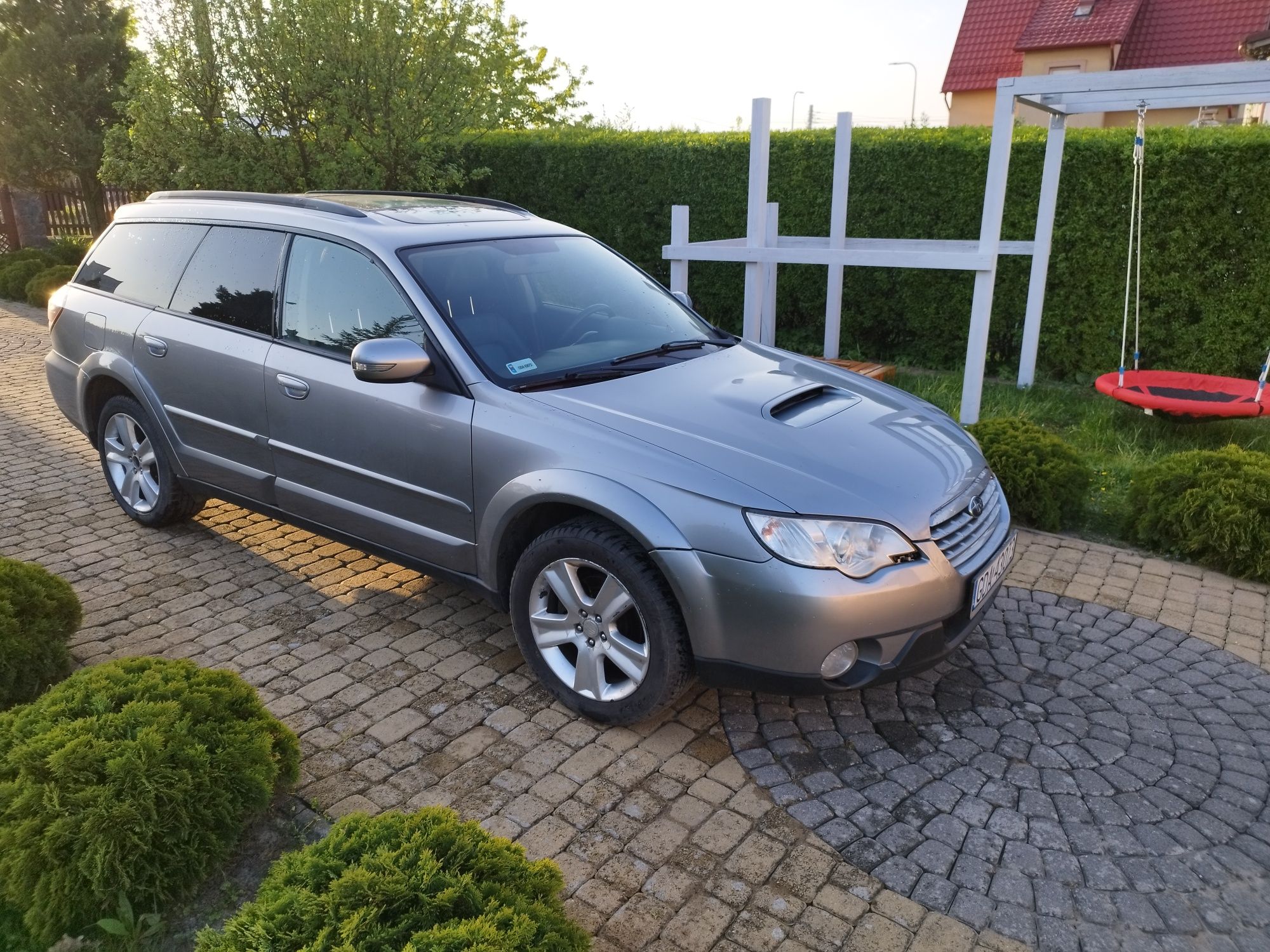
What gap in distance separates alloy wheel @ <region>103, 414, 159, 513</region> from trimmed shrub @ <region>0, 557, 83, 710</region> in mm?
1440

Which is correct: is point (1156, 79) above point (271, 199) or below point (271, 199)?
above

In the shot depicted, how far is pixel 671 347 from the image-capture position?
450 cm

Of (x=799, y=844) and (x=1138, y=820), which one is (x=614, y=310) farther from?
(x=1138, y=820)

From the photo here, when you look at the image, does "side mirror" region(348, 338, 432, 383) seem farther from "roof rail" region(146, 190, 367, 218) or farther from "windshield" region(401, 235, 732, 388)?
"roof rail" region(146, 190, 367, 218)

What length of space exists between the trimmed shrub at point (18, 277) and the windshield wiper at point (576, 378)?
14.3m

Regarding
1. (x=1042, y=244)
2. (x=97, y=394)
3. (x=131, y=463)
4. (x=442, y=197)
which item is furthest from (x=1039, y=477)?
(x=97, y=394)

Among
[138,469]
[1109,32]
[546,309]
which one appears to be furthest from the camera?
[1109,32]

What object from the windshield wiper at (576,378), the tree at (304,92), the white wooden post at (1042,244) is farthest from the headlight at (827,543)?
the tree at (304,92)

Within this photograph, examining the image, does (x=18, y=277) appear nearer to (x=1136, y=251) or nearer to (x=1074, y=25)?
(x=1136, y=251)

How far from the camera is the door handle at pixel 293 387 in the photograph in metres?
4.40

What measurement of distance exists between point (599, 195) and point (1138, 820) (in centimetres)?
1005

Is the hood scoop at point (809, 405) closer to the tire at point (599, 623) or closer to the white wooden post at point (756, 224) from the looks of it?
the tire at point (599, 623)

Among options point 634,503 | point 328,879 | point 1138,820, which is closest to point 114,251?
point 634,503

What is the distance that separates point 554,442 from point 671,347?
106cm
